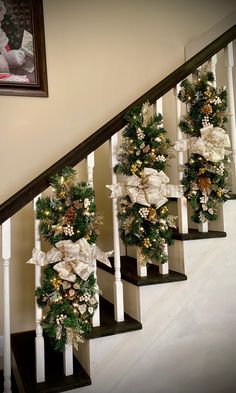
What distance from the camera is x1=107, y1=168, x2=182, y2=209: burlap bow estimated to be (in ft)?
4.55

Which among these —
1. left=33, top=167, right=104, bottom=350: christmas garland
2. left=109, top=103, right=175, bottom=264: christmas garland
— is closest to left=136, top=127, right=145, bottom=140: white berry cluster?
left=109, top=103, right=175, bottom=264: christmas garland

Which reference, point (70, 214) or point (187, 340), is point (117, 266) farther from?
point (187, 340)

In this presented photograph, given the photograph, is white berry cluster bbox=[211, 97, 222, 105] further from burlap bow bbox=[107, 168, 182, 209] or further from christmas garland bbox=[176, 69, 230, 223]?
burlap bow bbox=[107, 168, 182, 209]

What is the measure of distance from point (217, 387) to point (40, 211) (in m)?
1.30

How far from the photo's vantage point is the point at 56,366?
1.45 meters

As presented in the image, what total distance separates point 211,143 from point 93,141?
595mm

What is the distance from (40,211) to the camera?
1.30 metres

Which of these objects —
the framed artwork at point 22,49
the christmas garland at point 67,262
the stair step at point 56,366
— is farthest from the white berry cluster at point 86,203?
the framed artwork at point 22,49

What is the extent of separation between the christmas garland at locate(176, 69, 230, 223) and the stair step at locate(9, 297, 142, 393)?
26.5 inches

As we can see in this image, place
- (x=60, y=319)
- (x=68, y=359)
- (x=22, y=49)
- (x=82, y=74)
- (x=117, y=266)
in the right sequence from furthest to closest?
(x=82, y=74)
(x=22, y=49)
(x=117, y=266)
(x=68, y=359)
(x=60, y=319)

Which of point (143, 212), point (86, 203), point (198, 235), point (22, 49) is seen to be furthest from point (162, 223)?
point (22, 49)

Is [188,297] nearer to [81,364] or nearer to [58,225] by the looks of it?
[81,364]

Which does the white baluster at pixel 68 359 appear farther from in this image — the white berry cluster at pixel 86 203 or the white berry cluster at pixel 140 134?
the white berry cluster at pixel 140 134

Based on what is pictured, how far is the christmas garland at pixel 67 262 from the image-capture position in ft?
4.12
